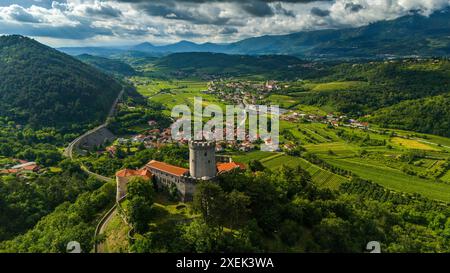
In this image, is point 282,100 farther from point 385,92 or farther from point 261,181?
point 261,181

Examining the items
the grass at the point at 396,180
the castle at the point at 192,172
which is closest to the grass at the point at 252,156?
the grass at the point at 396,180

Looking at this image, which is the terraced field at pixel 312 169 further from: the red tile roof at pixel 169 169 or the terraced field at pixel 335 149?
the red tile roof at pixel 169 169

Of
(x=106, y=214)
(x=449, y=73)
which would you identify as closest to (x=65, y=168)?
(x=106, y=214)

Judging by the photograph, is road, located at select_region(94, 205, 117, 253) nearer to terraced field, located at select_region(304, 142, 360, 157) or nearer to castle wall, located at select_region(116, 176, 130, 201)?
castle wall, located at select_region(116, 176, 130, 201)

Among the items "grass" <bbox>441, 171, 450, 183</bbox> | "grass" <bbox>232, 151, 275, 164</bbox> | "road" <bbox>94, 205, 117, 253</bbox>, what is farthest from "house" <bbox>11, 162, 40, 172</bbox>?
"grass" <bbox>441, 171, 450, 183</bbox>

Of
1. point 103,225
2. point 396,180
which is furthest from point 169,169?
point 396,180
